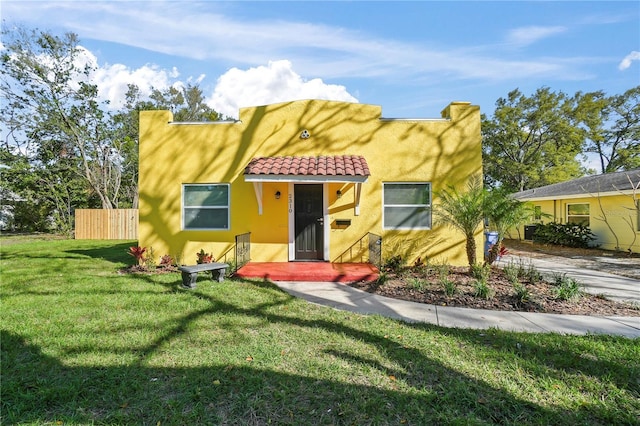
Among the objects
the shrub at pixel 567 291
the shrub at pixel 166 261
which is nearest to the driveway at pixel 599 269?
the shrub at pixel 567 291

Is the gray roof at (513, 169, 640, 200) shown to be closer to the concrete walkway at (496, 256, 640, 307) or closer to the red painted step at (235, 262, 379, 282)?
the concrete walkway at (496, 256, 640, 307)

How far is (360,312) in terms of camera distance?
5117mm

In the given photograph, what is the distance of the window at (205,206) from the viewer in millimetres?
8914

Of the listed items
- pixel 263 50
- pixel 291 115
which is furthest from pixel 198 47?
pixel 291 115

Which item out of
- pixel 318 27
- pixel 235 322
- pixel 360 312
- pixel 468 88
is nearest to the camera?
pixel 235 322

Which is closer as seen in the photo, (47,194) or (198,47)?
(198,47)

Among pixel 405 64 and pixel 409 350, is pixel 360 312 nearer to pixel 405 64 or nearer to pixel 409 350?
pixel 409 350

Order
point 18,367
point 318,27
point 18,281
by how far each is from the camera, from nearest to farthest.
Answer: point 18,367 → point 18,281 → point 318,27

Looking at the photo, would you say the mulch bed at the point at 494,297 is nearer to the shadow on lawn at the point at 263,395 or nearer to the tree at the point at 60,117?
the shadow on lawn at the point at 263,395

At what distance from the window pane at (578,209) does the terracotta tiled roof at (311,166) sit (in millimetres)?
13833

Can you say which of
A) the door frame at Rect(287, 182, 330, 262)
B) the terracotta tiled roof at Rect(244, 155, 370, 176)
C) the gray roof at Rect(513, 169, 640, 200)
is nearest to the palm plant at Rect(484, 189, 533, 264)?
the terracotta tiled roof at Rect(244, 155, 370, 176)

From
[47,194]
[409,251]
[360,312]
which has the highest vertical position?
[47,194]

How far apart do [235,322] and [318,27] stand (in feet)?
24.5

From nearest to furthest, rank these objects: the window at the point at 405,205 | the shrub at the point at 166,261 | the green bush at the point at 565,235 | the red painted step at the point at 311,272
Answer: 1. the red painted step at the point at 311,272
2. the shrub at the point at 166,261
3. the window at the point at 405,205
4. the green bush at the point at 565,235
